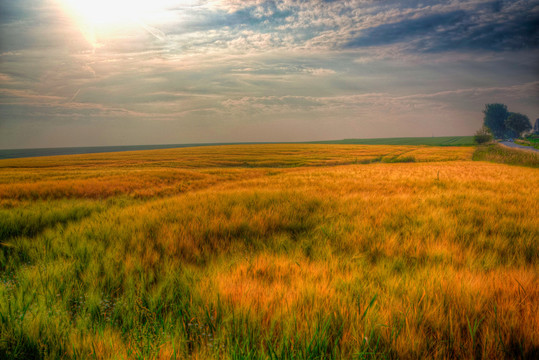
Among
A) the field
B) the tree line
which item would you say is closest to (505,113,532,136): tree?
the tree line

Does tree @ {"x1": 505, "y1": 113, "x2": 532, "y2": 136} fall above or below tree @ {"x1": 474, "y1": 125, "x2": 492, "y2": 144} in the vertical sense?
above

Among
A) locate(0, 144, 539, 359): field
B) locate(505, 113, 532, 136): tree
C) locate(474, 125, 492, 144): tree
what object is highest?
locate(505, 113, 532, 136): tree

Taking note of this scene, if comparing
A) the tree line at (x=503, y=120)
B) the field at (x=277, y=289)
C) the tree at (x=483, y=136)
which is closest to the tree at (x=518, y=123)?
the tree line at (x=503, y=120)

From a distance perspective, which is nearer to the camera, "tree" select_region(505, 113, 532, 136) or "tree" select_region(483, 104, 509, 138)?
"tree" select_region(505, 113, 532, 136)

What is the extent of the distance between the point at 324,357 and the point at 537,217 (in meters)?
5.41

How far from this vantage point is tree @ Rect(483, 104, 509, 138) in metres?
110

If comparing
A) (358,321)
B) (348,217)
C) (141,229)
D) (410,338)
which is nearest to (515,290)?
(410,338)

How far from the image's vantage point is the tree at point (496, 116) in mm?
109812

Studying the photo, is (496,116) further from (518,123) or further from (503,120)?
(518,123)

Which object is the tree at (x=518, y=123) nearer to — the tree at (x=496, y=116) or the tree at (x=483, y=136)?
the tree at (x=496, y=116)

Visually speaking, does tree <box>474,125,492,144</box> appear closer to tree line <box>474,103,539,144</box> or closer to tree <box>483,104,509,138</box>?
tree line <box>474,103,539,144</box>

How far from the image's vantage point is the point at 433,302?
1.71 m

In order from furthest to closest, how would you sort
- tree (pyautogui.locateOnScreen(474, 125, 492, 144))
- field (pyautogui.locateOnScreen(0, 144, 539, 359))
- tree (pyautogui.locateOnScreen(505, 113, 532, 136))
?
tree (pyautogui.locateOnScreen(505, 113, 532, 136)) → tree (pyautogui.locateOnScreen(474, 125, 492, 144)) → field (pyautogui.locateOnScreen(0, 144, 539, 359))

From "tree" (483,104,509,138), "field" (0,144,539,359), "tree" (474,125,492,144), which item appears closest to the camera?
"field" (0,144,539,359)
